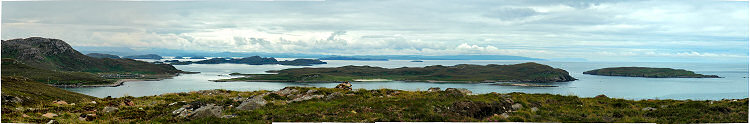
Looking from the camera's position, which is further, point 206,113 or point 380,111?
point 380,111

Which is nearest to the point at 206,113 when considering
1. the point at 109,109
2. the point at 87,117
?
the point at 87,117

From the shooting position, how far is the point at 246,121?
19.6m

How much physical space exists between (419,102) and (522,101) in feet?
24.9

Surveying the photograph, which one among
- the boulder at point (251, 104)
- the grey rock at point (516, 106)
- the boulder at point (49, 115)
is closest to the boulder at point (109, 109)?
the boulder at point (49, 115)

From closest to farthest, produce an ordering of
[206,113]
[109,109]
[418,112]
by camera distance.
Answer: [206,113]
[418,112]
[109,109]

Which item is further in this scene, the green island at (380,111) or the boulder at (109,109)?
the boulder at (109,109)

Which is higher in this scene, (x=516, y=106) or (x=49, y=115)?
(x=516, y=106)

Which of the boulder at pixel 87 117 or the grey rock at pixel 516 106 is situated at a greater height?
the grey rock at pixel 516 106

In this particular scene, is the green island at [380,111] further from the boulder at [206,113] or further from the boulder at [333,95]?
the boulder at [333,95]

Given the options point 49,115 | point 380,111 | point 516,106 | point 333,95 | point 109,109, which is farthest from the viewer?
point 333,95

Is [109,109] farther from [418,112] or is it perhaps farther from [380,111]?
[418,112]

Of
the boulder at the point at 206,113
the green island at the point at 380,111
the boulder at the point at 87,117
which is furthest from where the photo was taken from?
the boulder at the point at 87,117

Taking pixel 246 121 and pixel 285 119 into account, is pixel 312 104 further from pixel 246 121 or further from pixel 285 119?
pixel 246 121

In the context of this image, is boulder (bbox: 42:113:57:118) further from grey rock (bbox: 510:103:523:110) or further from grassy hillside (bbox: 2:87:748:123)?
grey rock (bbox: 510:103:523:110)
